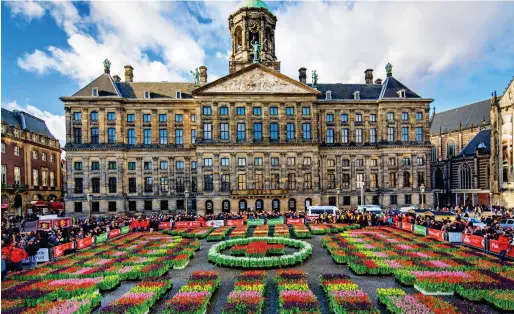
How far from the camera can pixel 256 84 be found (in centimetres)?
5531

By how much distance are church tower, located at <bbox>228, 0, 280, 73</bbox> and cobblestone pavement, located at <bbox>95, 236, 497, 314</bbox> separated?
139ft

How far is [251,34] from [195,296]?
2166 inches

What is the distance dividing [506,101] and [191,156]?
5448 centimetres

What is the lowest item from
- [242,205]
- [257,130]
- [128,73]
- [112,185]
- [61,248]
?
[242,205]

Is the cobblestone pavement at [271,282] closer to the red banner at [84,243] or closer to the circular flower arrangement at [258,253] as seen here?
the circular flower arrangement at [258,253]

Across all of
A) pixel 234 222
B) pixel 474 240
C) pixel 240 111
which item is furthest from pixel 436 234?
pixel 240 111

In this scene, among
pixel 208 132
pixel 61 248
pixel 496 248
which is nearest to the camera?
pixel 496 248

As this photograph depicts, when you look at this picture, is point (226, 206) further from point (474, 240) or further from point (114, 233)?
point (474, 240)

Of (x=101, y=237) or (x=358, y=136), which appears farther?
(x=358, y=136)

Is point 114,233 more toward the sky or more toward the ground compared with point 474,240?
more toward the ground

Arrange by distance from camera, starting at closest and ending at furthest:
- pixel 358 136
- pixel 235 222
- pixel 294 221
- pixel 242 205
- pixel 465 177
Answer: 1. pixel 235 222
2. pixel 294 221
3. pixel 242 205
4. pixel 358 136
5. pixel 465 177

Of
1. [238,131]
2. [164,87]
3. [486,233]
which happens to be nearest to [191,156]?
[238,131]

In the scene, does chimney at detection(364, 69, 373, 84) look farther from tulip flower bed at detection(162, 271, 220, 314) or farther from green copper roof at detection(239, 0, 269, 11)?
tulip flower bed at detection(162, 271, 220, 314)

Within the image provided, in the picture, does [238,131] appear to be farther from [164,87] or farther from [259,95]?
[164,87]
